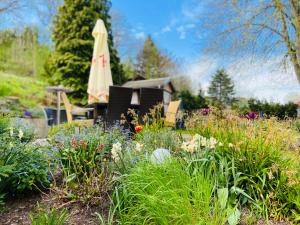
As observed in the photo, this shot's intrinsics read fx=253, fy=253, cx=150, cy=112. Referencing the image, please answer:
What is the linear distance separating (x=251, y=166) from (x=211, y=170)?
1.20 ft

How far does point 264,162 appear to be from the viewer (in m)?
2.30

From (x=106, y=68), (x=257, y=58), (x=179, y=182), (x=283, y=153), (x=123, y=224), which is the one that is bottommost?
(x=123, y=224)

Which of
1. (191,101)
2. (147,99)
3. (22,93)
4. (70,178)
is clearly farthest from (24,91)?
(70,178)

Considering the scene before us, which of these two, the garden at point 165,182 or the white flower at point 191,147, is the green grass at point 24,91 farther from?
the white flower at point 191,147

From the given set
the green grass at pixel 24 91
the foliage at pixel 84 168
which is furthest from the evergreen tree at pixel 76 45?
the foliage at pixel 84 168

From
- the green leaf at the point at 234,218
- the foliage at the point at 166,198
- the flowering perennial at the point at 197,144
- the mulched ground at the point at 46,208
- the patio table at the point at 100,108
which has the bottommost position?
the mulched ground at the point at 46,208

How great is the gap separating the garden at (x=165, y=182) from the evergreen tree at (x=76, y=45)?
13.7 m

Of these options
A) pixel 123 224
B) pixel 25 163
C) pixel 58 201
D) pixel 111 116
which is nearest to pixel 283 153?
pixel 123 224

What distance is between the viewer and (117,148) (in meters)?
2.42

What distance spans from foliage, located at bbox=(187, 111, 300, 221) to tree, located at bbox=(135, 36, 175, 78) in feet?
77.2

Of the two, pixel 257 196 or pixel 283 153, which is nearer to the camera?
pixel 257 196

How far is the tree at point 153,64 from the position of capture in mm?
25891

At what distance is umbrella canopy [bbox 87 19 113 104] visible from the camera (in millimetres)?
7254

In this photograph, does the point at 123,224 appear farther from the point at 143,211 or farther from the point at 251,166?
the point at 251,166
